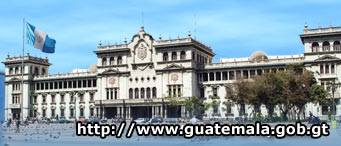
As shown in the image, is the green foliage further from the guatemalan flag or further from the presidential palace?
the guatemalan flag

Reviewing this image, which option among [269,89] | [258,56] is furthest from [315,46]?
[269,89]

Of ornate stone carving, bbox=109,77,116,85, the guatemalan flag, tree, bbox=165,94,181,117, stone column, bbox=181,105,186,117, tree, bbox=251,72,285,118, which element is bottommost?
stone column, bbox=181,105,186,117

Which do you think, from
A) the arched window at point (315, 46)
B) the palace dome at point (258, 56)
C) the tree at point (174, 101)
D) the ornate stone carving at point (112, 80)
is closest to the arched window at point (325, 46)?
the arched window at point (315, 46)

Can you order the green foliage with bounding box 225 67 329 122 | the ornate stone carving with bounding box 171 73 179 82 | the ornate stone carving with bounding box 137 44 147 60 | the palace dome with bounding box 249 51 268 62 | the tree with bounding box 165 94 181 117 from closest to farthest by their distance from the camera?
the green foliage with bounding box 225 67 329 122
the tree with bounding box 165 94 181 117
the palace dome with bounding box 249 51 268 62
the ornate stone carving with bounding box 171 73 179 82
the ornate stone carving with bounding box 137 44 147 60

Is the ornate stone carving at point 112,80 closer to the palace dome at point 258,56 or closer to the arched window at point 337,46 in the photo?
the palace dome at point 258,56

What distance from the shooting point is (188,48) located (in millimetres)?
88125

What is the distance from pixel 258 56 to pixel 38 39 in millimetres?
48585

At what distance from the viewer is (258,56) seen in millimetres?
92188

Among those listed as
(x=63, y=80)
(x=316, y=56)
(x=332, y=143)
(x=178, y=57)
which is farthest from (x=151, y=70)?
(x=332, y=143)

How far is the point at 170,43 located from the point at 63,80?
97.4ft

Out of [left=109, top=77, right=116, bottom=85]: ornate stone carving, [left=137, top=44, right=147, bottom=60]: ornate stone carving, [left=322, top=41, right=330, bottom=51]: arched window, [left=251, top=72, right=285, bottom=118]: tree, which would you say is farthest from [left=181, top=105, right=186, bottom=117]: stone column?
[left=322, top=41, right=330, bottom=51]: arched window

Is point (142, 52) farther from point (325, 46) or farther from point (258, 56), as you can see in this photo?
point (325, 46)

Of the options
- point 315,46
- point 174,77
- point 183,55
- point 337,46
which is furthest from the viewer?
point 174,77

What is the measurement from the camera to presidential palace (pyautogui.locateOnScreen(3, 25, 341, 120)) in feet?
259
